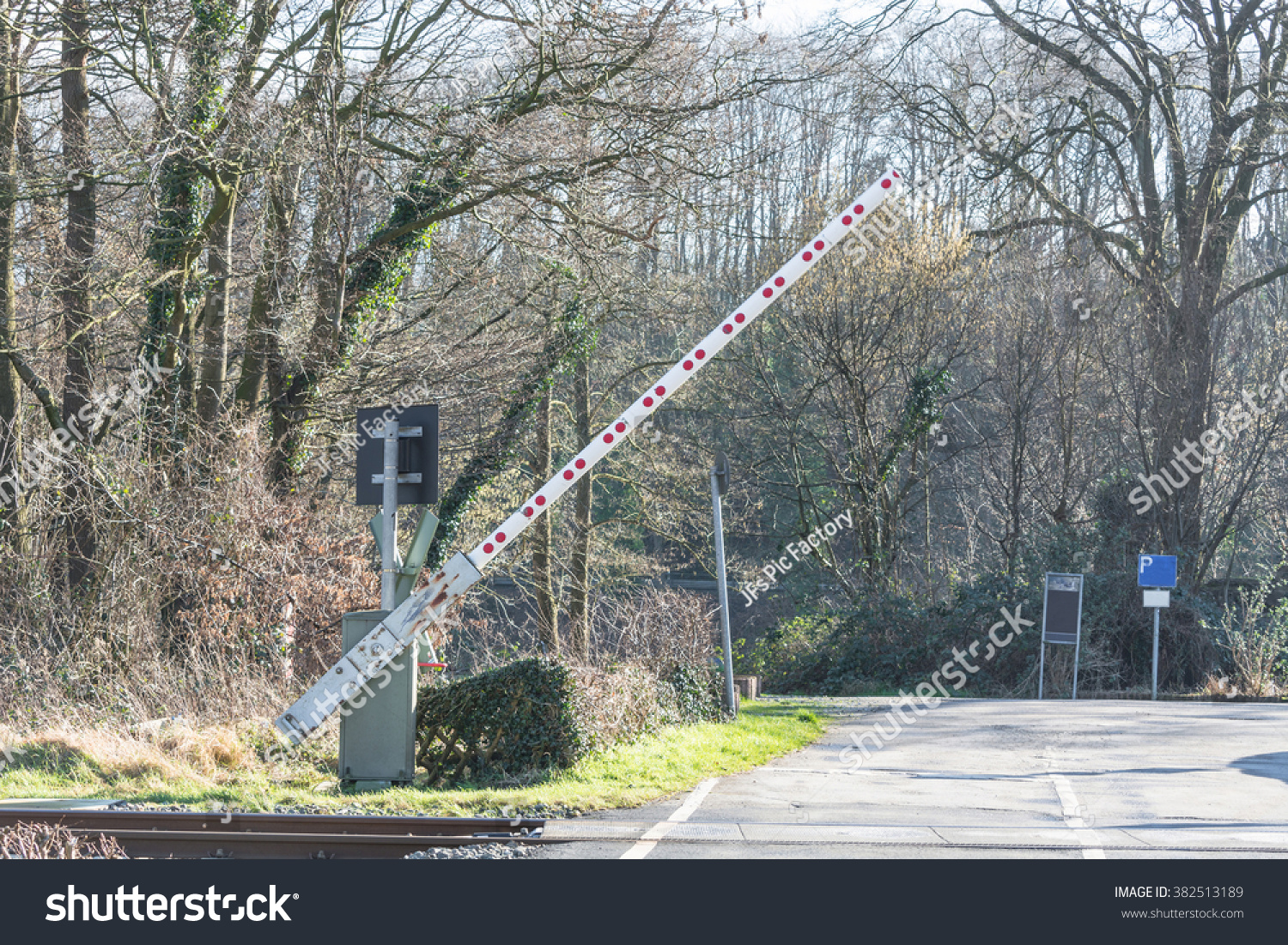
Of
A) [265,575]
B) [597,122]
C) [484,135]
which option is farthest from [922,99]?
[265,575]

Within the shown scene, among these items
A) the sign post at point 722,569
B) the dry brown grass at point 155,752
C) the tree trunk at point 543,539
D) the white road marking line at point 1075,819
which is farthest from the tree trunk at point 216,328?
the white road marking line at point 1075,819

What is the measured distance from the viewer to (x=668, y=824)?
804 centimetres

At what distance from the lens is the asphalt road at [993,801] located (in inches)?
287

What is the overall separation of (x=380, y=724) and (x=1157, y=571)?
1453 centimetres

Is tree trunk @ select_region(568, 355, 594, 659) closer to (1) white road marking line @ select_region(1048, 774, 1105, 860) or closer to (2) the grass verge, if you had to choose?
(2) the grass verge

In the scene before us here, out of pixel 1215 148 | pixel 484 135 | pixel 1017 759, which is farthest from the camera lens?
pixel 1215 148

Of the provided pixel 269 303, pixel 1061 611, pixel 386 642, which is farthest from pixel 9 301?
pixel 1061 611

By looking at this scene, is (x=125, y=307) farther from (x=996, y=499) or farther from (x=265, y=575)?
(x=996, y=499)

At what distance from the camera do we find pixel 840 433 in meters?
24.1

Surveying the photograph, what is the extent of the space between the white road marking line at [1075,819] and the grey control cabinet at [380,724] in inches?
201

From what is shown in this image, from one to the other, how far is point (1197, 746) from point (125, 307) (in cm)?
1444

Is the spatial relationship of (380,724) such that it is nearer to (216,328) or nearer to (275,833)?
(275,833)

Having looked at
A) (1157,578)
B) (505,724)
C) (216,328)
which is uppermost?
(216,328)
